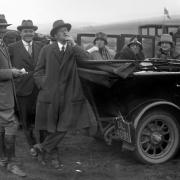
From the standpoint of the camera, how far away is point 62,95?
5.34 m

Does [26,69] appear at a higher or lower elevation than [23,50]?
lower

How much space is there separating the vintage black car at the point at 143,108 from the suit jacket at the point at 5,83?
2.68ft

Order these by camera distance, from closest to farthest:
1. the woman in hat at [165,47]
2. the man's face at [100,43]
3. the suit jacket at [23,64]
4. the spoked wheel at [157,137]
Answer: the spoked wheel at [157,137] < the suit jacket at [23,64] < the woman in hat at [165,47] < the man's face at [100,43]

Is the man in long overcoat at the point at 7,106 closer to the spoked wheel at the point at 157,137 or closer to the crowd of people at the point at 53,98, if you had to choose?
the crowd of people at the point at 53,98

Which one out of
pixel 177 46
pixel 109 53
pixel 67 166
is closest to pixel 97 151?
pixel 67 166

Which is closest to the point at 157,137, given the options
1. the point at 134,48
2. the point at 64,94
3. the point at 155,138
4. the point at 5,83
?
the point at 155,138

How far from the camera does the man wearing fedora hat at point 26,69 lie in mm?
6035

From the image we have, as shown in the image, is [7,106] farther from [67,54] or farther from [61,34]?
[61,34]

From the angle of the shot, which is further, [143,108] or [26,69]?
[26,69]

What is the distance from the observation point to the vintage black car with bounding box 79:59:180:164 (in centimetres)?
541

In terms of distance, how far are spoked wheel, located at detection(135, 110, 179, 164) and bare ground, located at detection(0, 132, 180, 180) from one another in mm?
118

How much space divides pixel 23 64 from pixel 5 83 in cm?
80

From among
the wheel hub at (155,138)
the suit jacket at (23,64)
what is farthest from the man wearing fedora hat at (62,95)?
the wheel hub at (155,138)

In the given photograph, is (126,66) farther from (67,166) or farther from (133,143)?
(67,166)
